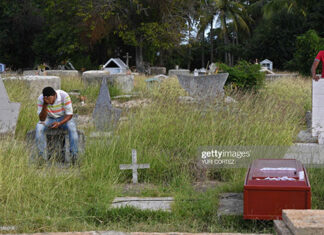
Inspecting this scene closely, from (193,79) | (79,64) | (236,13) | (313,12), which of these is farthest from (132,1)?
(193,79)

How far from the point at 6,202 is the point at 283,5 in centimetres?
3268

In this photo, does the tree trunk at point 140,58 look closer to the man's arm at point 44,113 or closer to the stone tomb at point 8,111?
the stone tomb at point 8,111

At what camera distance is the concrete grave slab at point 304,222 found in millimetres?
2770

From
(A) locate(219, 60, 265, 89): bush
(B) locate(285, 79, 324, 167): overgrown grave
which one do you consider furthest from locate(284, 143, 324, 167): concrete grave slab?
(A) locate(219, 60, 265, 89): bush

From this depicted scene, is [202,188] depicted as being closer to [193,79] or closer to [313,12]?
[193,79]

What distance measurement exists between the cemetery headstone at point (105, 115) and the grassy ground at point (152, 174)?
0.70 feet

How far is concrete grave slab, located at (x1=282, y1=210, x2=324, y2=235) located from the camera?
2770 millimetres

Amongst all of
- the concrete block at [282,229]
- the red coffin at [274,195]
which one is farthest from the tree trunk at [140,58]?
the concrete block at [282,229]

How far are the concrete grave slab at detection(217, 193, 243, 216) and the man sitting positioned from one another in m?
2.24

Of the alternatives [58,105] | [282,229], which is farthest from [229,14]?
[282,229]

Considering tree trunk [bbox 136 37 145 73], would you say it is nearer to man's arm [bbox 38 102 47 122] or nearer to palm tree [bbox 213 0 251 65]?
palm tree [bbox 213 0 251 65]

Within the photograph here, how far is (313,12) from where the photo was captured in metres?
31.5

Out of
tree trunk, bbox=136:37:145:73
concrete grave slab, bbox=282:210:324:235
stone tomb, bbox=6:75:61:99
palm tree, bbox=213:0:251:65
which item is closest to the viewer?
concrete grave slab, bbox=282:210:324:235

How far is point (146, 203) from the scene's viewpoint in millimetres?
5418
